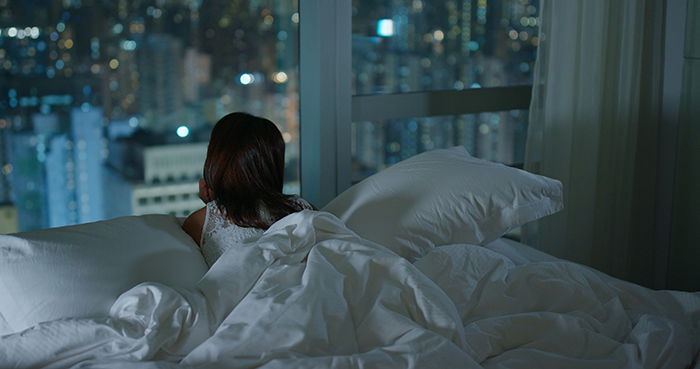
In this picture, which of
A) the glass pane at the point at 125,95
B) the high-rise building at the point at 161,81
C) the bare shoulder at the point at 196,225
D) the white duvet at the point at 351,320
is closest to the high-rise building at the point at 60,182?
A: the glass pane at the point at 125,95

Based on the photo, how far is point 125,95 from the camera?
117 inches

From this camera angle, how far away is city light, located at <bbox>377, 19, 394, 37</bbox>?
119 inches

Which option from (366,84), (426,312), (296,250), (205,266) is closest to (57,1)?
(366,84)

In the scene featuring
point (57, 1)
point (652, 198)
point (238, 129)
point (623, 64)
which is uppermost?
point (57, 1)

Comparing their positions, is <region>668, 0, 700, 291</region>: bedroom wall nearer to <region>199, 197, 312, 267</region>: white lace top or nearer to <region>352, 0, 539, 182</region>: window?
<region>352, 0, 539, 182</region>: window

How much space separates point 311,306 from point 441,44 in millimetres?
1895

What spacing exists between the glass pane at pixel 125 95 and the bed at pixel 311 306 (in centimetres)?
99

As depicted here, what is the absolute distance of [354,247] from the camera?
1.80 m

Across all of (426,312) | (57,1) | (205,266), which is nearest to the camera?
(426,312)

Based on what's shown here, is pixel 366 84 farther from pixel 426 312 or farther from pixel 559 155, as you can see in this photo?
pixel 426 312

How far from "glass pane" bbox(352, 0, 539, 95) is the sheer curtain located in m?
0.40

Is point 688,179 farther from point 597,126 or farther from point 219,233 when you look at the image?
point 219,233

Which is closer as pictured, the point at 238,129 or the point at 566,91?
the point at 238,129

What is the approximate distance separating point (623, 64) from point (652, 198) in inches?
22.4
